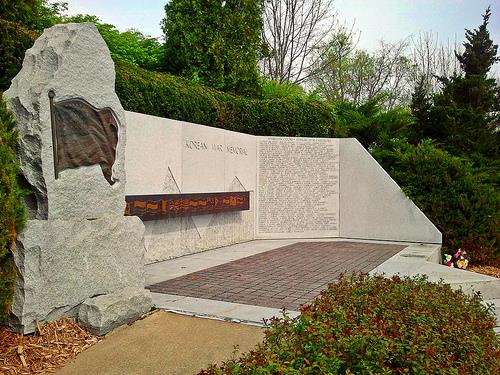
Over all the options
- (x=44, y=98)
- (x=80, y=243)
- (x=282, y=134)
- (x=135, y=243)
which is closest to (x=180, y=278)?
(x=135, y=243)

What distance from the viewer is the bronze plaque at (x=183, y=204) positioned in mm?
6809

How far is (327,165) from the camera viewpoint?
11.7m

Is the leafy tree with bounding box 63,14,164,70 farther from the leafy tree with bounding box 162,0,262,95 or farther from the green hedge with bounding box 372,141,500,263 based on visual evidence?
the green hedge with bounding box 372,141,500,263

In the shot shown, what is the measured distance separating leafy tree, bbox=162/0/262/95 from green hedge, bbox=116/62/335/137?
1343 millimetres

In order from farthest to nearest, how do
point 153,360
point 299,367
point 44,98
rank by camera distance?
point 44,98
point 153,360
point 299,367

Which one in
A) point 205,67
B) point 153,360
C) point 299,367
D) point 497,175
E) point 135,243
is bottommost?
point 153,360

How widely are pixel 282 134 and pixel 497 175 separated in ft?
19.9

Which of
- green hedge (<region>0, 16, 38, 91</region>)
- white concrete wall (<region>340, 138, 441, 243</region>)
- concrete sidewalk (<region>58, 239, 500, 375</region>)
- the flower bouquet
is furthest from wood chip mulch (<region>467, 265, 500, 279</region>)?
green hedge (<region>0, 16, 38, 91</region>)

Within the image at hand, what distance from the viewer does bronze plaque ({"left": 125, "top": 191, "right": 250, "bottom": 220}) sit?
6.81m

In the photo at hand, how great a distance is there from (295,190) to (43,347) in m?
8.30

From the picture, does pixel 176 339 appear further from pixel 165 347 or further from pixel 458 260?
pixel 458 260

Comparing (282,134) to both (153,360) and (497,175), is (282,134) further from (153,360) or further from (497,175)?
(153,360)

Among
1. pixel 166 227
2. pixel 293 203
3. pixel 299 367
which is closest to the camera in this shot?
pixel 299 367

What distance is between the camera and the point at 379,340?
2.43 metres
